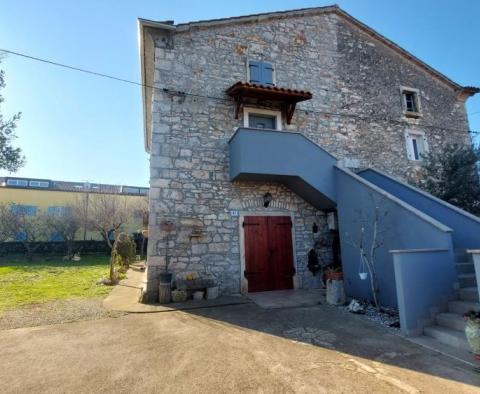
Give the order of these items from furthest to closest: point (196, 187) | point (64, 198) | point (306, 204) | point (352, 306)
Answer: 1. point (64, 198)
2. point (306, 204)
3. point (196, 187)
4. point (352, 306)

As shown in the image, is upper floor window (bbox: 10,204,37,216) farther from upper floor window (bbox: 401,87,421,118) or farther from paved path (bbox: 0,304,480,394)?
upper floor window (bbox: 401,87,421,118)

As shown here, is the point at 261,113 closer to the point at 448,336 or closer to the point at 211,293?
the point at 211,293

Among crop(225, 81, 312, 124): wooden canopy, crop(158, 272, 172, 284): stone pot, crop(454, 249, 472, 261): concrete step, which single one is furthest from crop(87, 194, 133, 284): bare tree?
crop(454, 249, 472, 261): concrete step

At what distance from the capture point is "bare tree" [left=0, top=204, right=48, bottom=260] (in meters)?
19.8

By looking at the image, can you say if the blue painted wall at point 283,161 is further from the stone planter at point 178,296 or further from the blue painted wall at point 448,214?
the stone planter at point 178,296

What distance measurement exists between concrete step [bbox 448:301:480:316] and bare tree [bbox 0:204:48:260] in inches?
883

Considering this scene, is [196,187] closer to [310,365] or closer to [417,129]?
[310,365]

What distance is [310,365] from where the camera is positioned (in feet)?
11.8

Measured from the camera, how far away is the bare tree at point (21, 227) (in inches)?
778

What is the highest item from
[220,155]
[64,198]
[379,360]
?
[64,198]

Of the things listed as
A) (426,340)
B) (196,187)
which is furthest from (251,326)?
(196,187)

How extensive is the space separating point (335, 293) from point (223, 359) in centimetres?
386

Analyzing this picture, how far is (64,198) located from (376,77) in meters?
26.5

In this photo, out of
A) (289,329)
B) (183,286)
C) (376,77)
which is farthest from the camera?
(376,77)
